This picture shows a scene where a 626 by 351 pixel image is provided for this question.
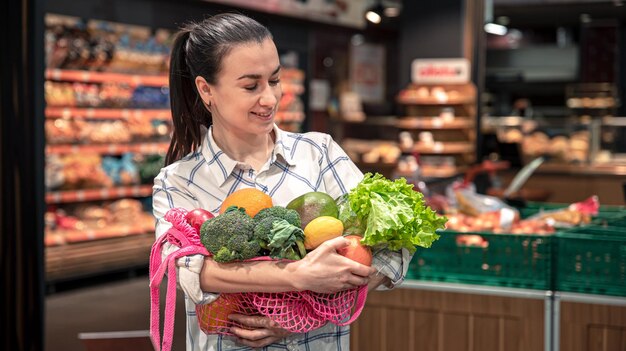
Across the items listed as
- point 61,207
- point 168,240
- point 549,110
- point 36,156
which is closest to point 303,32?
point 61,207

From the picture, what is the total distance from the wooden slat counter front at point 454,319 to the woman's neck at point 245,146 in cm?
184

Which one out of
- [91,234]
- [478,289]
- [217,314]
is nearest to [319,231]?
[217,314]

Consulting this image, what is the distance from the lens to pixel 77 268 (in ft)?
22.5

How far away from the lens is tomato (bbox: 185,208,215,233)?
165 centimetres

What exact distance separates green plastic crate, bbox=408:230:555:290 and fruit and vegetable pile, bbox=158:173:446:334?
1.80 metres

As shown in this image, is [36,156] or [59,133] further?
[59,133]

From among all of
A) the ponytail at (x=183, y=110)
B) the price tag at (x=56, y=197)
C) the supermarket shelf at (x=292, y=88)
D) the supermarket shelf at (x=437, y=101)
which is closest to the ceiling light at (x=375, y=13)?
the supermarket shelf at (x=437, y=101)

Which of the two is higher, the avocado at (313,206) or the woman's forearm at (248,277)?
the avocado at (313,206)

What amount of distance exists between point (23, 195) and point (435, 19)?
7.90m

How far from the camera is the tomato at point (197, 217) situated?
1.65 metres

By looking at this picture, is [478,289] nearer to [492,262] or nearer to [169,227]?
[492,262]

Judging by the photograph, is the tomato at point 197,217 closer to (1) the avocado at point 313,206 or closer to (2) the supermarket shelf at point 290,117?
(1) the avocado at point 313,206

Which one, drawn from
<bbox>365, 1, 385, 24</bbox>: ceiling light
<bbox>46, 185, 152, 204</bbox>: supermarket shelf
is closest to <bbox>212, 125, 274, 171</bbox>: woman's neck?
<bbox>46, 185, 152, 204</bbox>: supermarket shelf

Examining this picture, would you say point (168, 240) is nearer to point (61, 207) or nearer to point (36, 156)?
point (36, 156)
